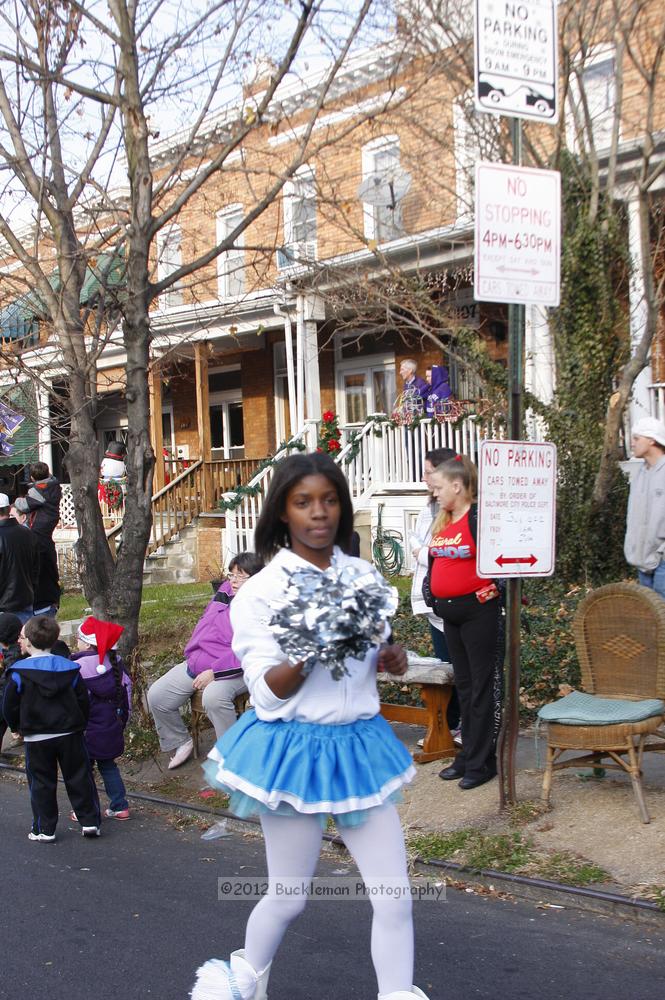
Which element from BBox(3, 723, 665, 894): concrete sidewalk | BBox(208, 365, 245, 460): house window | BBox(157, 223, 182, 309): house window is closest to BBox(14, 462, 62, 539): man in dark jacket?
BBox(157, 223, 182, 309): house window

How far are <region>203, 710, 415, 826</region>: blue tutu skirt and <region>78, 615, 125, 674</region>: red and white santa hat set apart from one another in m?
3.29

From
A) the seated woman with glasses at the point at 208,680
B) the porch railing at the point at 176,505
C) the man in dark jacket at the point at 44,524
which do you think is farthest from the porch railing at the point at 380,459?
the seated woman with glasses at the point at 208,680

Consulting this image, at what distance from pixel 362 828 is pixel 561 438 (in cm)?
844

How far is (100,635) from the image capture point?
634cm

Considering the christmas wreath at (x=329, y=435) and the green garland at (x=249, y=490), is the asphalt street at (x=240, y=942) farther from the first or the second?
the christmas wreath at (x=329, y=435)

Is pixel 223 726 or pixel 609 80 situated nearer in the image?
pixel 223 726

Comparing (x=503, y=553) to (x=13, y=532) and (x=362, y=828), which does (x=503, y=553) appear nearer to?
(x=362, y=828)

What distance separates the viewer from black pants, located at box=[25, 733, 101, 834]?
19.6 ft

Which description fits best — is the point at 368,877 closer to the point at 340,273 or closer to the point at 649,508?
the point at 649,508

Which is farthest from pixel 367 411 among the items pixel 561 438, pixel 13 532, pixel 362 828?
pixel 362 828

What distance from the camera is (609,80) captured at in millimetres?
10773

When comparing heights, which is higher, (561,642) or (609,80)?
(609,80)

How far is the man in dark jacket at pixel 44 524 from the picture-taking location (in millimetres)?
9547

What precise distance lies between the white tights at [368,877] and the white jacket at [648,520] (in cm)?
484
